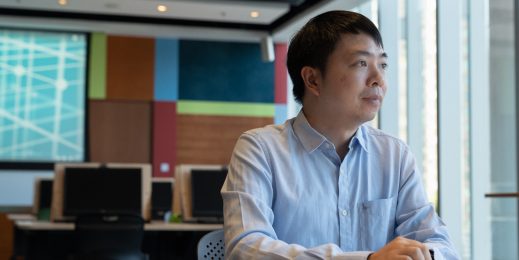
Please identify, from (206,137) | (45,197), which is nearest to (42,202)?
(45,197)

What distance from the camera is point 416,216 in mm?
1544

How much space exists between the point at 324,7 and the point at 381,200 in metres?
8.03

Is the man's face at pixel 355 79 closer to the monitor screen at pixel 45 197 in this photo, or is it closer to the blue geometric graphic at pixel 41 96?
the monitor screen at pixel 45 197

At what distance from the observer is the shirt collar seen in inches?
Result: 62.2

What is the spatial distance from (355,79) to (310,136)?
168 mm

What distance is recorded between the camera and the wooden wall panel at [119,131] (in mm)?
10953

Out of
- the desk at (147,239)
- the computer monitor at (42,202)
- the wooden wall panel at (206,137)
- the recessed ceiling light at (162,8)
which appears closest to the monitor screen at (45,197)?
the computer monitor at (42,202)

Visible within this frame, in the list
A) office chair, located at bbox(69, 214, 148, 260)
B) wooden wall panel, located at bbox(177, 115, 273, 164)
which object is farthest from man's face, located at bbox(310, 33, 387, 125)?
wooden wall panel, located at bbox(177, 115, 273, 164)

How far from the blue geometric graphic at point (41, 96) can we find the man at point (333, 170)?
953 centimetres

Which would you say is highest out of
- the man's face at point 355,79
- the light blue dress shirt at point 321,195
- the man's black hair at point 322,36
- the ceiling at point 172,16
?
the ceiling at point 172,16

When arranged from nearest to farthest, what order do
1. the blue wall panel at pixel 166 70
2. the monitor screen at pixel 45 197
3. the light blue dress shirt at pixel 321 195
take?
the light blue dress shirt at pixel 321 195, the monitor screen at pixel 45 197, the blue wall panel at pixel 166 70

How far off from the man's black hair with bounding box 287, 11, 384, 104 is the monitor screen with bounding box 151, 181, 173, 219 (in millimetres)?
5806

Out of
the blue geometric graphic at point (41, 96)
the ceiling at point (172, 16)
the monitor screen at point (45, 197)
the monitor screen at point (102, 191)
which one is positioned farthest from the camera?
the blue geometric graphic at point (41, 96)

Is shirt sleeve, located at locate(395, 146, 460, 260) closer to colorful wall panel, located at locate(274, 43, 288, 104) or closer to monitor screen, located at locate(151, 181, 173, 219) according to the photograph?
monitor screen, located at locate(151, 181, 173, 219)
